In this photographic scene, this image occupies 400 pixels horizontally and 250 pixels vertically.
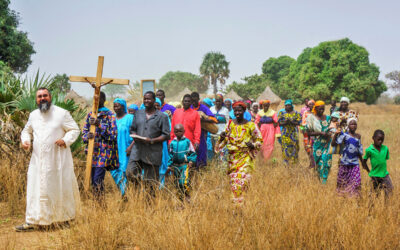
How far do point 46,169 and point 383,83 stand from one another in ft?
161

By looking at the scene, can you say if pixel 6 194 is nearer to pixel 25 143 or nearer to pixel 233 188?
pixel 25 143

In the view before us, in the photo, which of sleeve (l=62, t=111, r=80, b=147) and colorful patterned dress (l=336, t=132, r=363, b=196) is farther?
colorful patterned dress (l=336, t=132, r=363, b=196)

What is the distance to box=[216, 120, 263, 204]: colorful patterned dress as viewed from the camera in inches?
202

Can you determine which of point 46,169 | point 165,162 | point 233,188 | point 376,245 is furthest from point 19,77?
point 376,245

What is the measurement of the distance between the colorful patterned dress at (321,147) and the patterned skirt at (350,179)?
0.98 metres

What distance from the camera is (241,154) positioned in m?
5.24

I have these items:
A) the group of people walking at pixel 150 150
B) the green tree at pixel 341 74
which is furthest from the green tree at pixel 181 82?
the group of people walking at pixel 150 150

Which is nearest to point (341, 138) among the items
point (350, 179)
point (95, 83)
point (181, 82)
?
point (350, 179)

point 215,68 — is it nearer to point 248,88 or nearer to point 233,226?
point 248,88

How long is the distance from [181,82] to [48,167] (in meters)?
95.1

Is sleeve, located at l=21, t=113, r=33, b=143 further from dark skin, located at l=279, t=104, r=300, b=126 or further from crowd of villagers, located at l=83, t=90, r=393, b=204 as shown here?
dark skin, located at l=279, t=104, r=300, b=126

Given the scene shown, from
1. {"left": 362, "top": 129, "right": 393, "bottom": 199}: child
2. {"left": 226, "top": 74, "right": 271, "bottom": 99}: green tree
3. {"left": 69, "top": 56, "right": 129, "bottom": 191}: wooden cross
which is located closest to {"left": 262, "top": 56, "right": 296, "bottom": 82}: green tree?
{"left": 226, "top": 74, "right": 271, "bottom": 99}: green tree

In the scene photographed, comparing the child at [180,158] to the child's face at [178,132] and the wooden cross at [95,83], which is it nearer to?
the child's face at [178,132]

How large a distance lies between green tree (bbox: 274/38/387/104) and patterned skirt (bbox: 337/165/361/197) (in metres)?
40.7
